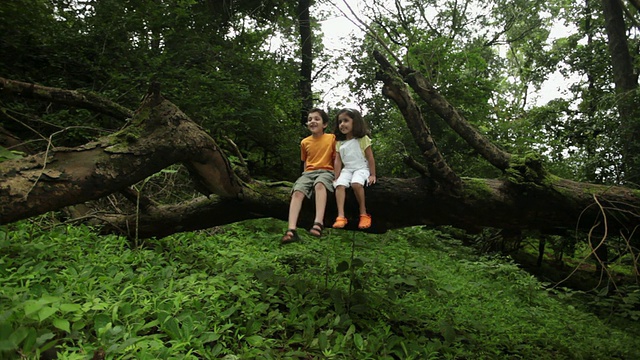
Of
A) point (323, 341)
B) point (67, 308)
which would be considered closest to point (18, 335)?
point (67, 308)

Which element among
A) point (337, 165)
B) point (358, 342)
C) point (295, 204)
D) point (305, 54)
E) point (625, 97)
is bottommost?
point (358, 342)

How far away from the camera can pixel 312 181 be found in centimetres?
382

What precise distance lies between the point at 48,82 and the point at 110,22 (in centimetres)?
149

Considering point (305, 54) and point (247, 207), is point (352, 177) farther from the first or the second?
point (305, 54)

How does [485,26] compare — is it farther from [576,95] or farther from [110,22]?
[110,22]

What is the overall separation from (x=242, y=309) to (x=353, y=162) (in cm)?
171

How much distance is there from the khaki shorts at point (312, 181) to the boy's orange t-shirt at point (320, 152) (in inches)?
4.6

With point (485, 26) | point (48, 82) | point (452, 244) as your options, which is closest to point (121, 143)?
point (48, 82)

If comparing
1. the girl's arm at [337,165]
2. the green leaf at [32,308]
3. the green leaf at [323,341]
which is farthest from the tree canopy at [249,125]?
the green leaf at [323,341]

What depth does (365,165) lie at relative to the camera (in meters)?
3.80

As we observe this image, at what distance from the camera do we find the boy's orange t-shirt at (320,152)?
404 cm

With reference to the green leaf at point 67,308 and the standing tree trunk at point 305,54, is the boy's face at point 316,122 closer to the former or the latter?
the green leaf at point 67,308

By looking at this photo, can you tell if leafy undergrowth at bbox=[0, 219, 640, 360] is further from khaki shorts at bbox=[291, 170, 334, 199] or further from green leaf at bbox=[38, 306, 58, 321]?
khaki shorts at bbox=[291, 170, 334, 199]

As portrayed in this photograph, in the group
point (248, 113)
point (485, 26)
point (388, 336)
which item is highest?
point (485, 26)
